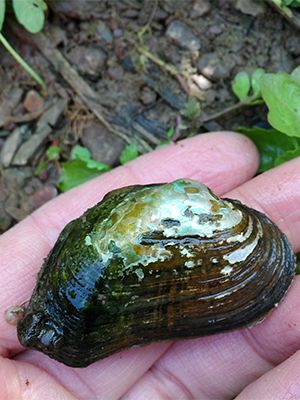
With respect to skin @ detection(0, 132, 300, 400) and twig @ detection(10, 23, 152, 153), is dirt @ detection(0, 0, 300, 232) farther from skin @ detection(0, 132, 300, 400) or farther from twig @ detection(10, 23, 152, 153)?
skin @ detection(0, 132, 300, 400)

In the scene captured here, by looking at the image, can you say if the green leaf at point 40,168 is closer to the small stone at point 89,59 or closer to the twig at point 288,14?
the small stone at point 89,59

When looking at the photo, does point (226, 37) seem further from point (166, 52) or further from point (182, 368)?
point (182, 368)

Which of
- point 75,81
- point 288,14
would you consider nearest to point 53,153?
point 75,81

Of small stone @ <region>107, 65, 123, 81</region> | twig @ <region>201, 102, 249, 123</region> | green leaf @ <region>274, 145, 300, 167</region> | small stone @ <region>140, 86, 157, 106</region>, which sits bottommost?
green leaf @ <region>274, 145, 300, 167</region>

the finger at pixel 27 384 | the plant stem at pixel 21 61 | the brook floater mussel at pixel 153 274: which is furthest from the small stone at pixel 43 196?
the finger at pixel 27 384

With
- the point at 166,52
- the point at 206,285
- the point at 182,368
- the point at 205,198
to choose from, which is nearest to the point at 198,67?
the point at 166,52

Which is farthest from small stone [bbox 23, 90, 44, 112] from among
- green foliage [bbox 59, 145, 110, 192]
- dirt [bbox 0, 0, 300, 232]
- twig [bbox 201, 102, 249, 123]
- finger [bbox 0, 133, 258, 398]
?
twig [bbox 201, 102, 249, 123]
